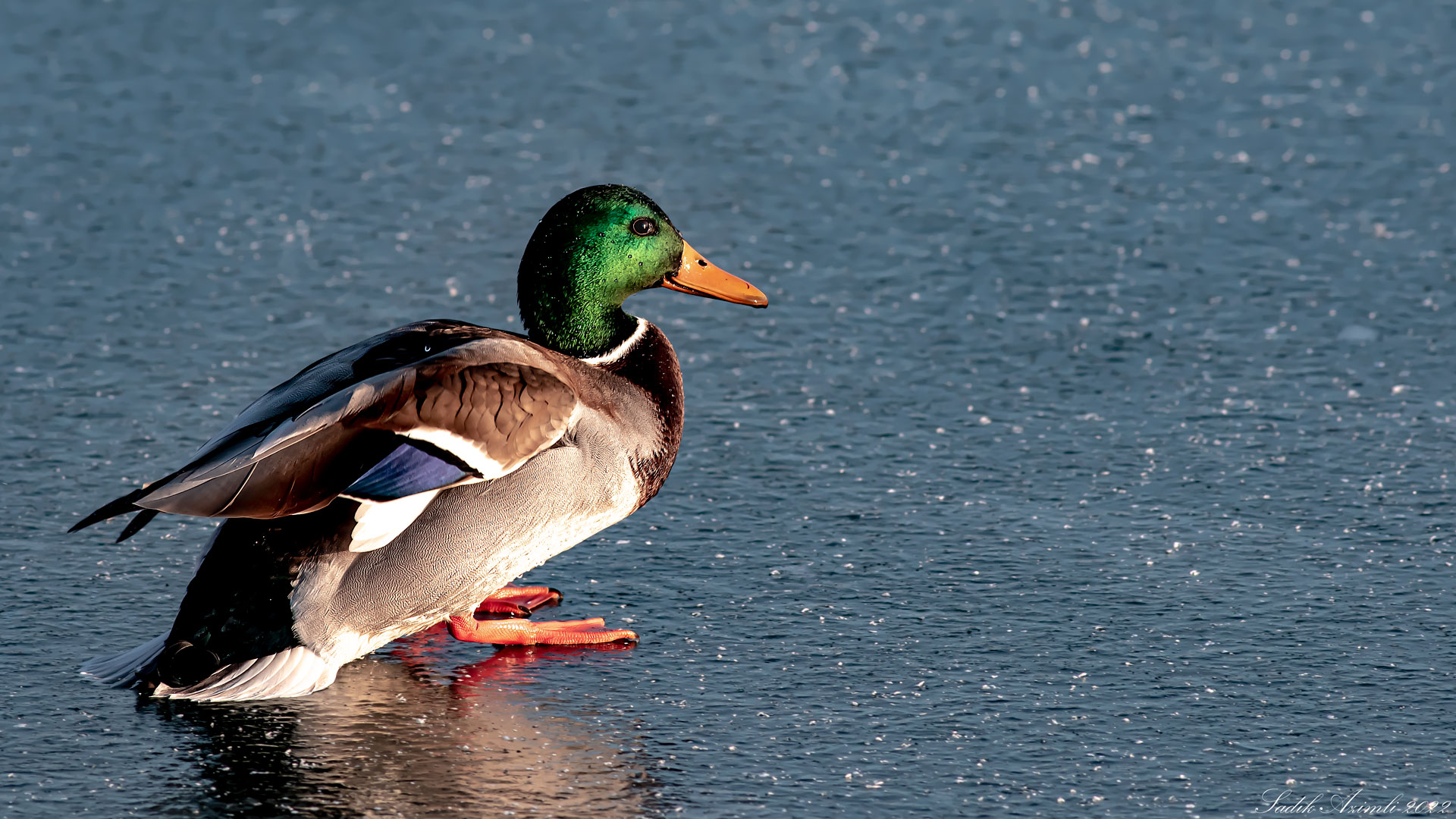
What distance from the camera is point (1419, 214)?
7.46m

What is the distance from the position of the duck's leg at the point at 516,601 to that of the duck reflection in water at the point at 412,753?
30 centimetres

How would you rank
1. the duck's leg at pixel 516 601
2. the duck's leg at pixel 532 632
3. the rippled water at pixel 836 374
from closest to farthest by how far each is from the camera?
the rippled water at pixel 836 374 < the duck's leg at pixel 532 632 < the duck's leg at pixel 516 601

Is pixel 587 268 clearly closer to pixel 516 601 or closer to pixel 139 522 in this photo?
pixel 516 601

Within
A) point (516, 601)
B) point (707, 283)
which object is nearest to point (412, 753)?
point (516, 601)

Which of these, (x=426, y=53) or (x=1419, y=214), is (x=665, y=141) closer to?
(x=426, y=53)

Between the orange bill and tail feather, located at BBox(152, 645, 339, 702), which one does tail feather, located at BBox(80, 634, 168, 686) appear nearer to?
tail feather, located at BBox(152, 645, 339, 702)

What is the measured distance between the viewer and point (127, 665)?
14.1ft

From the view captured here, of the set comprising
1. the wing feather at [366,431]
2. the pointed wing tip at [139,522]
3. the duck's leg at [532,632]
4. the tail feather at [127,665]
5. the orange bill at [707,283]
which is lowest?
the tail feather at [127,665]

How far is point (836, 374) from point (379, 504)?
240 cm

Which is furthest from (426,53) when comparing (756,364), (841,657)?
(841,657)

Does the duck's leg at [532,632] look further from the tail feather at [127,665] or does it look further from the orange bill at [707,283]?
the orange bill at [707,283]

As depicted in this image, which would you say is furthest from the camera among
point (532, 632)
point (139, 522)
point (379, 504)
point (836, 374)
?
point (836, 374)

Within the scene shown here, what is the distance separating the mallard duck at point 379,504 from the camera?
418 cm

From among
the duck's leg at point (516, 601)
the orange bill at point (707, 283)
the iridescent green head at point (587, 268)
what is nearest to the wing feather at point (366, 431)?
the iridescent green head at point (587, 268)
